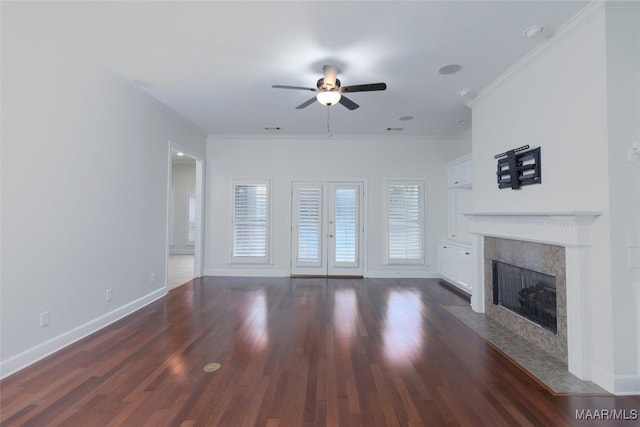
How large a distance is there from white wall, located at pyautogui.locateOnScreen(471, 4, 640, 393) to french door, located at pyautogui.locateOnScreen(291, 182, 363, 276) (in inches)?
152

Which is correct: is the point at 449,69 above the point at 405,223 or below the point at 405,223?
above

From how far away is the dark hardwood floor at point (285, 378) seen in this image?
194cm

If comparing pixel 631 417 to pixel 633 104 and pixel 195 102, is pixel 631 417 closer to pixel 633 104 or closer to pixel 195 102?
pixel 633 104

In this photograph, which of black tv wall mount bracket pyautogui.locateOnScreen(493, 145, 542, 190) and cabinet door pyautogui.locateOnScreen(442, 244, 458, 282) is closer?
black tv wall mount bracket pyautogui.locateOnScreen(493, 145, 542, 190)

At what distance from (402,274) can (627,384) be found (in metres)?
4.08

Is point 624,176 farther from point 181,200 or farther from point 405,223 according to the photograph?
point 181,200

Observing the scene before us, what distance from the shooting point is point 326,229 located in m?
6.37

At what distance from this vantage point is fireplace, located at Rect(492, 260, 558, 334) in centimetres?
284

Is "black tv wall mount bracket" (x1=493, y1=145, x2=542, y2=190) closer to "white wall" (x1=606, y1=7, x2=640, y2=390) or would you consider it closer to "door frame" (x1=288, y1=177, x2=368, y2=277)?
"white wall" (x1=606, y1=7, x2=640, y2=390)

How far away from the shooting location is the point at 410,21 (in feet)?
8.39

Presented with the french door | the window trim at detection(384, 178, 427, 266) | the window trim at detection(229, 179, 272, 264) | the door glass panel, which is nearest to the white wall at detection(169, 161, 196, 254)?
the window trim at detection(229, 179, 272, 264)

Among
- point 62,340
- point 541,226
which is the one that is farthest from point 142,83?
point 541,226

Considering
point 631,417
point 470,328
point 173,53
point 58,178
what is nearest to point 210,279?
point 58,178

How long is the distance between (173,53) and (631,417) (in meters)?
4.84
